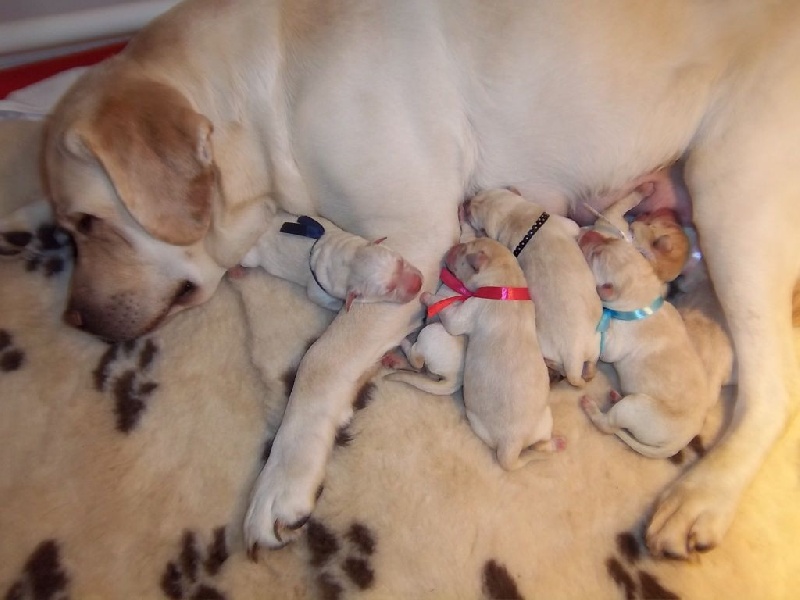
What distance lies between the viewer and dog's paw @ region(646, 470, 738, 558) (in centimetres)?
171

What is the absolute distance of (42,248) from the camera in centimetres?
217

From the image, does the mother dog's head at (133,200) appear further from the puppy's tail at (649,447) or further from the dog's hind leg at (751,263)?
the dog's hind leg at (751,263)

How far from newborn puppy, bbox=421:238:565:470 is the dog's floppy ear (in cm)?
63

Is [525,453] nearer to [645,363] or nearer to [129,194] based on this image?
[645,363]

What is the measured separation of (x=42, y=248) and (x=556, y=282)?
1.49m

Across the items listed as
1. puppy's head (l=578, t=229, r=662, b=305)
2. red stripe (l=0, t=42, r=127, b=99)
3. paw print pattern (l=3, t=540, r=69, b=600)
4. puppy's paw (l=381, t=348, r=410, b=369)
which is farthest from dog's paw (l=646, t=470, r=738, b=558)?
red stripe (l=0, t=42, r=127, b=99)

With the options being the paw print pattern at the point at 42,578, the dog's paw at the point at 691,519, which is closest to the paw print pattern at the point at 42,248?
the paw print pattern at the point at 42,578

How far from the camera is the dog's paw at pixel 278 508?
169 cm

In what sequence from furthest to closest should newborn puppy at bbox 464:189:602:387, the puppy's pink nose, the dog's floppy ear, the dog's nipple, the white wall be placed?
1. the white wall
2. the puppy's pink nose
3. the dog's nipple
4. newborn puppy at bbox 464:189:602:387
5. the dog's floppy ear

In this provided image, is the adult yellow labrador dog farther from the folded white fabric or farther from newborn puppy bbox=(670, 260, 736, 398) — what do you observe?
the folded white fabric

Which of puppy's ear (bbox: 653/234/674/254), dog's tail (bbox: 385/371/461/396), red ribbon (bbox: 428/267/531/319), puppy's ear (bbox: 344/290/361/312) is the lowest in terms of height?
dog's tail (bbox: 385/371/461/396)

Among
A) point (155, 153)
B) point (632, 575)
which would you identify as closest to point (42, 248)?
point (155, 153)

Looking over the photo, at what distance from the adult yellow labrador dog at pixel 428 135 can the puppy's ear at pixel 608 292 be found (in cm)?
31

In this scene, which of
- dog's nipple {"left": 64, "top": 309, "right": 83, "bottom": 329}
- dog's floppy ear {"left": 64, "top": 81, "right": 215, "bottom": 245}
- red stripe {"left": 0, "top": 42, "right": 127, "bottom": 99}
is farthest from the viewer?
red stripe {"left": 0, "top": 42, "right": 127, "bottom": 99}
